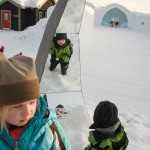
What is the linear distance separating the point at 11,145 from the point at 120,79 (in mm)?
6441

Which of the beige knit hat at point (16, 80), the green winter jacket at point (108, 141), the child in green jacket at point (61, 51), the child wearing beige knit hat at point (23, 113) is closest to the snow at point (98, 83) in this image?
the child in green jacket at point (61, 51)

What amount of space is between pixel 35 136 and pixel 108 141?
126cm

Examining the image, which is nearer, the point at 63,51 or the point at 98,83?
the point at 63,51

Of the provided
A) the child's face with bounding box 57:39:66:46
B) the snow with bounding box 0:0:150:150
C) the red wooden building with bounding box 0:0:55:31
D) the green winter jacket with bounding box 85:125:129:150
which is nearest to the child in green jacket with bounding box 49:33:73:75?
the child's face with bounding box 57:39:66:46

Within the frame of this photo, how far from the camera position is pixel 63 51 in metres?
3.96

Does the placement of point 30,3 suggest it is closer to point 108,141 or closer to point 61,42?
point 61,42

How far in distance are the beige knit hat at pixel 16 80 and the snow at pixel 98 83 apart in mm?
2048

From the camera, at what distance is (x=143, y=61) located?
10.9 meters

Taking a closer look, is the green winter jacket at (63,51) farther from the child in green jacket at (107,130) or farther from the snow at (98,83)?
the child in green jacket at (107,130)

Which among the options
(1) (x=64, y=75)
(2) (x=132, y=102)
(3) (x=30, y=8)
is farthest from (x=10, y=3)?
(1) (x=64, y=75)

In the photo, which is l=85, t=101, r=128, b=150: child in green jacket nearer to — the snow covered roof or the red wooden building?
the red wooden building

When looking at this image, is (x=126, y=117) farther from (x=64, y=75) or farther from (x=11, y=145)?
(x=11, y=145)

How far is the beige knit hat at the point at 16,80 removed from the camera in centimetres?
168

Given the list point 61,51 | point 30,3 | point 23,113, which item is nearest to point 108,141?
point 23,113
